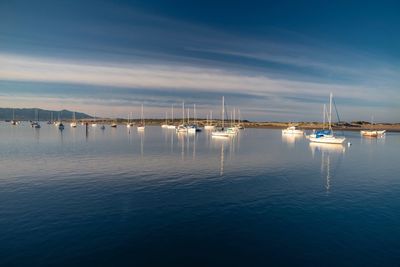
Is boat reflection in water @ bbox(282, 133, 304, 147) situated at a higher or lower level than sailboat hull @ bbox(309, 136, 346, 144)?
lower

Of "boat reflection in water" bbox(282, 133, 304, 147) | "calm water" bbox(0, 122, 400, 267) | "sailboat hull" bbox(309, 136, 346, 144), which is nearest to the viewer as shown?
"calm water" bbox(0, 122, 400, 267)

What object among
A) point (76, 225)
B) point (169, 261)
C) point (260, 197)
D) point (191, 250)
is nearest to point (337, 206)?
point (260, 197)

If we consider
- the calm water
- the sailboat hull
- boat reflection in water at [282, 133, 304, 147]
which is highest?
the sailboat hull

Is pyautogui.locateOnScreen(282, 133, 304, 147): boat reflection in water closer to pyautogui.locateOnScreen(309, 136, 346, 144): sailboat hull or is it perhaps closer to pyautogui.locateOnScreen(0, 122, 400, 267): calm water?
pyautogui.locateOnScreen(309, 136, 346, 144): sailboat hull

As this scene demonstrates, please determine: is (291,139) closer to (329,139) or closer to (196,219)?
(329,139)

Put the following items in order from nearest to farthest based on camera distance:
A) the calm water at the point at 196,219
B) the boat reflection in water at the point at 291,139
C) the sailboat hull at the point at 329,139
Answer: the calm water at the point at 196,219 < the sailboat hull at the point at 329,139 < the boat reflection in water at the point at 291,139

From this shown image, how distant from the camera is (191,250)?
13258mm

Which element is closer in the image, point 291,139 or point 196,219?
point 196,219

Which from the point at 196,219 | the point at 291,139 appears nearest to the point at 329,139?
the point at 291,139

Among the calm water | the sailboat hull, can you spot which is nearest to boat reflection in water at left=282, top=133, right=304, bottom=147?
the sailboat hull

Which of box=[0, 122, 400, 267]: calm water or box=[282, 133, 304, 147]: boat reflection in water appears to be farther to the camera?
box=[282, 133, 304, 147]: boat reflection in water

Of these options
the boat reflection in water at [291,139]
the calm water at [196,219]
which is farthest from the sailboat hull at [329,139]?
the calm water at [196,219]

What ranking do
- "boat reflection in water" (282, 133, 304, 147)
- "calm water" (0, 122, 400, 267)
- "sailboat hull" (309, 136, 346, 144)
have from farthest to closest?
"boat reflection in water" (282, 133, 304, 147)
"sailboat hull" (309, 136, 346, 144)
"calm water" (0, 122, 400, 267)

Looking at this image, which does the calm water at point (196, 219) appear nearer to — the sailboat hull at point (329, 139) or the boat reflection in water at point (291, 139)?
the sailboat hull at point (329, 139)
